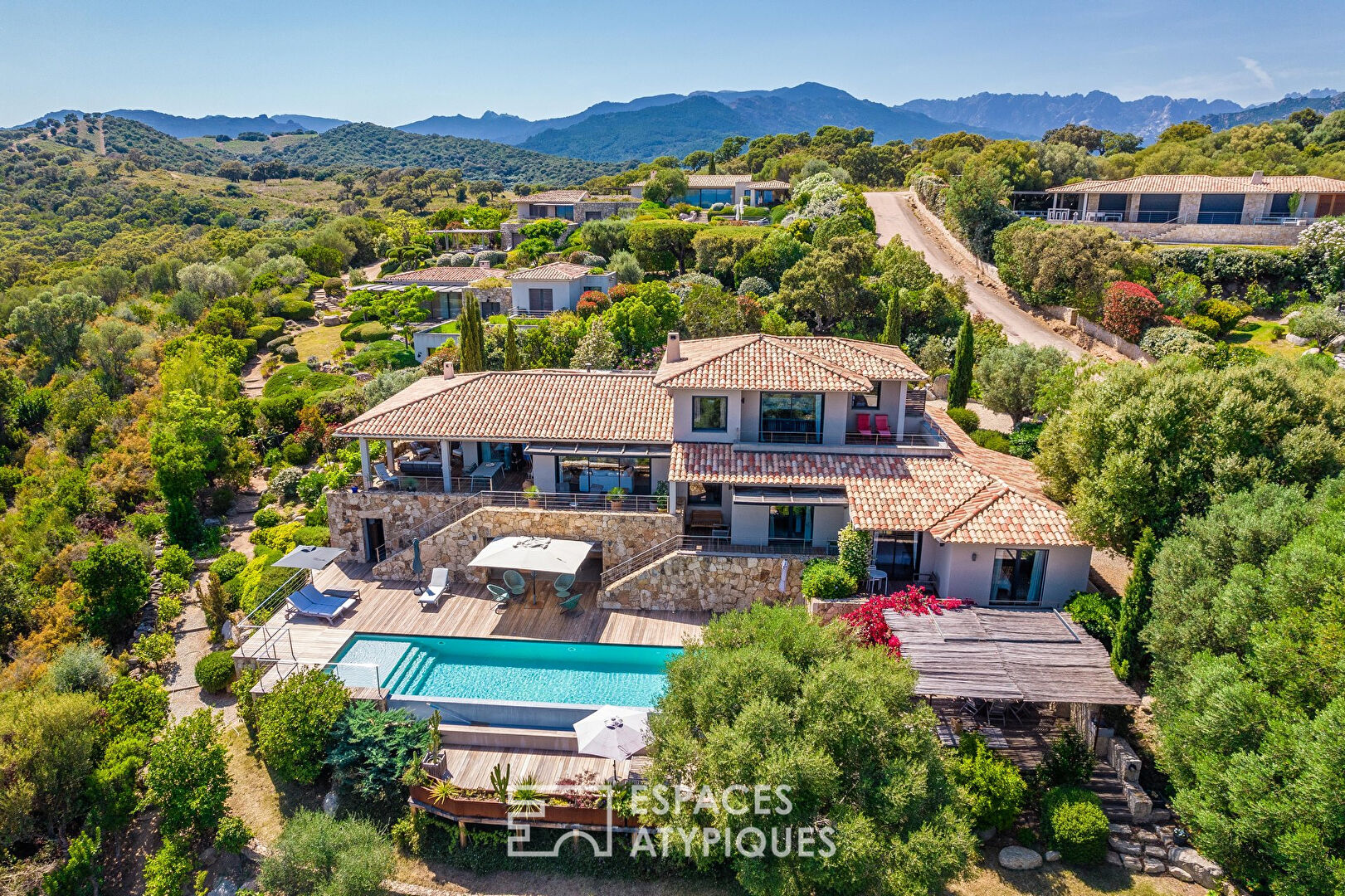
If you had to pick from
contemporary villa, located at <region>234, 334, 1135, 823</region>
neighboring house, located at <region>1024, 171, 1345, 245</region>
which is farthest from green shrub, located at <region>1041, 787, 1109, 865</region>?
neighboring house, located at <region>1024, 171, 1345, 245</region>

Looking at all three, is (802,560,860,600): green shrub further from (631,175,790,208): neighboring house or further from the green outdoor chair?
(631,175,790,208): neighboring house

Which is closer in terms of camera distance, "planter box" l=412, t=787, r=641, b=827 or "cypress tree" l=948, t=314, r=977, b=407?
"planter box" l=412, t=787, r=641, b=827

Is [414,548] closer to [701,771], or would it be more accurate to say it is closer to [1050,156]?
[701,771]

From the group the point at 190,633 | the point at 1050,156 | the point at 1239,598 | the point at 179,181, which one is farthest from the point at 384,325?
the point at 179,181

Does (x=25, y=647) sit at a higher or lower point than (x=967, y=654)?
lower

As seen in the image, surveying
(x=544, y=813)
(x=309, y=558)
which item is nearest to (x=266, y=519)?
(x=309, y=558)

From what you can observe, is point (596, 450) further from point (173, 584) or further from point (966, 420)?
point (966, 420)
